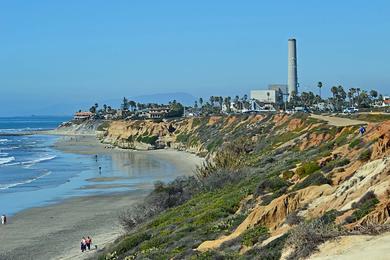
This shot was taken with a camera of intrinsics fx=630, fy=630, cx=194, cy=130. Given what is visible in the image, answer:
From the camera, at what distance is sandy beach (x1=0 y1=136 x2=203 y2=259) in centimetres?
2973

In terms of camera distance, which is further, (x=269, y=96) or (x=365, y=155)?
(x=269, y=96)

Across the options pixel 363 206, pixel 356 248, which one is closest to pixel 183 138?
pixel 363 206

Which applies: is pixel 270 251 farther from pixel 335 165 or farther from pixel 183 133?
pixel 183 133

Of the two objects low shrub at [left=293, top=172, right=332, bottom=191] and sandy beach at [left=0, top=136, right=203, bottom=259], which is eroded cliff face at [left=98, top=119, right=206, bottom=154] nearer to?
sandy beach at [left=0, top=136, right=203, bottom=259]

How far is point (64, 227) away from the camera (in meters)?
36.2

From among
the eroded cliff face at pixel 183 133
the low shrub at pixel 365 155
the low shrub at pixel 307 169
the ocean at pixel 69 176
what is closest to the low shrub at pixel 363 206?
the low shrub at pixel 365 155

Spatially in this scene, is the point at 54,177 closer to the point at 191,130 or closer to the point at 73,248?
the point at 73,248

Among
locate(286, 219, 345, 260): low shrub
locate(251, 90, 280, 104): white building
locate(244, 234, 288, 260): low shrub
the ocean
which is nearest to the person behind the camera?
locate(286, 219, 345, 260): low shrub

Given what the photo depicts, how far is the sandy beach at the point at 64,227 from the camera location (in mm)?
29734

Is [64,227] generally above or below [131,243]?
below

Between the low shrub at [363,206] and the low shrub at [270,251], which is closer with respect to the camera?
the low shrub at [270,251]

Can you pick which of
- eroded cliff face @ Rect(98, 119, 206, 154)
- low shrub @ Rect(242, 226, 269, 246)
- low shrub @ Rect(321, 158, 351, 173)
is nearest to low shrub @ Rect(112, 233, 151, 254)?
low shrub @ Rect(242, 226, 269, 246)

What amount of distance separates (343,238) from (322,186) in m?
6.96

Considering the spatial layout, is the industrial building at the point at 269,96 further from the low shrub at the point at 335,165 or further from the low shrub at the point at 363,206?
the low shrub at the point at 363,206
